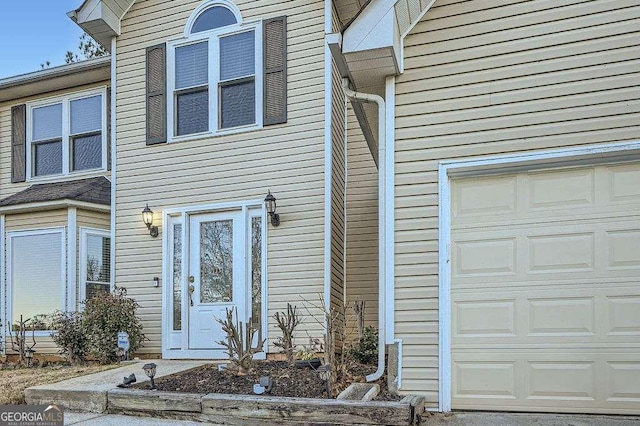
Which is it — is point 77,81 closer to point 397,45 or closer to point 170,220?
point 170,220

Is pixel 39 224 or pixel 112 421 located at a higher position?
pixel 39 224

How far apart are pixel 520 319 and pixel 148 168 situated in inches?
227

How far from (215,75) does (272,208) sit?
7.14ft

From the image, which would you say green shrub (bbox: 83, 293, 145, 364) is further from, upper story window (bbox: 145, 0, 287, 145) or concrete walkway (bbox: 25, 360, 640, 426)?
upper story window (bbox: 145, 0, 287, 145)

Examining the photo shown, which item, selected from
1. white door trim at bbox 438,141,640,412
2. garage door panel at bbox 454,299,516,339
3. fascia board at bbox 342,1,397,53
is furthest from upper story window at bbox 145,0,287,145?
garage door panel at bbox 454,299,516,339

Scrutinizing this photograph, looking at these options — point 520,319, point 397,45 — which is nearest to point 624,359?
point 520,319

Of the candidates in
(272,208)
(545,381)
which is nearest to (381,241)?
(545,381)

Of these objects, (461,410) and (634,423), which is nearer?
(634,423)

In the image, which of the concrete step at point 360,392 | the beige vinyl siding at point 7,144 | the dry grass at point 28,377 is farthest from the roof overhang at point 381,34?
the beige vinyl siding at point 7,144

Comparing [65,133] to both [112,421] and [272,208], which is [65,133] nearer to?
[272,208]

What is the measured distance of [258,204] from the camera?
7.59 meters

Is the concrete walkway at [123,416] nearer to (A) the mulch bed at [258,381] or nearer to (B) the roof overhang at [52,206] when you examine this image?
(A) the mulch bed at [258,381]

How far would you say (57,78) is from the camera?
9469 mm

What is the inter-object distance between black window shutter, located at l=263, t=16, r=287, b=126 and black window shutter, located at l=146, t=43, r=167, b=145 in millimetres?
1613
